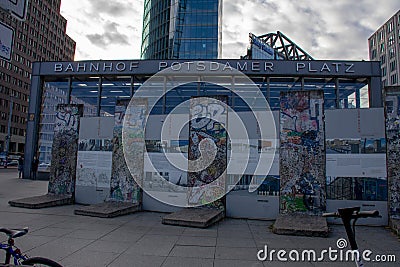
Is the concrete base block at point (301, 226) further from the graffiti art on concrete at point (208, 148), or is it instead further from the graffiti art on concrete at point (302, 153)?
the graffiti art on concrete at point (208, 148)

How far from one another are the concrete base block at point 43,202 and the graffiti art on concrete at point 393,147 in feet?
37.4

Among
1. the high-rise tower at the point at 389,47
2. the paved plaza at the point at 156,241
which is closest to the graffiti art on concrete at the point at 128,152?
the paved plaza at the point at 156,241

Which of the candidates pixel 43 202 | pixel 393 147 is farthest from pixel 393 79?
pixel 43 202

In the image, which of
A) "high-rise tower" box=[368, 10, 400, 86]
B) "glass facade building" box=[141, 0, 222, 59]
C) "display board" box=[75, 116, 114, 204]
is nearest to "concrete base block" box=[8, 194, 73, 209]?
"display board" box=[75, 116, 114, 204]

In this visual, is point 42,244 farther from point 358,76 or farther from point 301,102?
point 358,76

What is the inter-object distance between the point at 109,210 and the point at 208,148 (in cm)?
395

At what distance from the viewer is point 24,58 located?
70.8 m

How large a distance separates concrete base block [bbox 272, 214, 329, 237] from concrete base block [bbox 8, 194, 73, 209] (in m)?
8.02

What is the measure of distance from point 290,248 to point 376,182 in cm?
467

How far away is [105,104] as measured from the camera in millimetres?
31328

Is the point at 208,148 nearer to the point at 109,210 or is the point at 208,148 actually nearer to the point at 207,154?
the point at 207,154

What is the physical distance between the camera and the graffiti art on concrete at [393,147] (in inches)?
358

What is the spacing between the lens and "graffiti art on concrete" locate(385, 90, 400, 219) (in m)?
9.09

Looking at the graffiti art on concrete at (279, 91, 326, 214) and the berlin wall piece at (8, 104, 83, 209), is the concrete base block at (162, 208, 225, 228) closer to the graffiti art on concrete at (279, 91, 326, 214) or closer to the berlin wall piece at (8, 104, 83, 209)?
the graffiti art on concrete at (279, 91, 326, 214)
